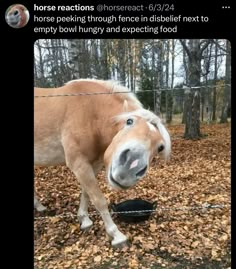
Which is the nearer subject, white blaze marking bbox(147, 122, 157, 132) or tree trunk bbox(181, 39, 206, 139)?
white blaze marking bbox(147, 122, 157, 132)

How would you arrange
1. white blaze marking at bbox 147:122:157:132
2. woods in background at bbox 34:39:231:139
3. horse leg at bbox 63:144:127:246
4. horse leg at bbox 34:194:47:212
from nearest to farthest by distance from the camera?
white blaze marking at bbox 147:122:157:132 < horse leg at bbox 63:144:127:246 < horse leg at bbox 34:194:47:212 < woods in background at bbox 34:39:231:139

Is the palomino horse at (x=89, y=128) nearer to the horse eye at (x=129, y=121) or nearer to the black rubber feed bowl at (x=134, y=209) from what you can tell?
the horse eye at (x=129, y=121)

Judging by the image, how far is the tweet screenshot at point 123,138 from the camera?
1110 mm

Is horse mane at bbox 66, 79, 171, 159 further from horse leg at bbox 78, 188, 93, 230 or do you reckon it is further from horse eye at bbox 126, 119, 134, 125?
horse leg at bbox 78, 188, 93, 230

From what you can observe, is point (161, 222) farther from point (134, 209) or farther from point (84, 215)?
point (84, 215)

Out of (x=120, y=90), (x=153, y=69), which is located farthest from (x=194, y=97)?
(x=120, y=90)

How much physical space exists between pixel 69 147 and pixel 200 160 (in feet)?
4.12

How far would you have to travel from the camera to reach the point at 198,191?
6.72 feet

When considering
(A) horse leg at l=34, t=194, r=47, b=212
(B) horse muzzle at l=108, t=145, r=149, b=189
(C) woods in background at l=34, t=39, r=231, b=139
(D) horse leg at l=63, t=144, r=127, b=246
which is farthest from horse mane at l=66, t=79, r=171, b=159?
(A) horse leg at l=34, t=194, r=47, b=212

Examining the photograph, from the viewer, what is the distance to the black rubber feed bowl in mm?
1751
